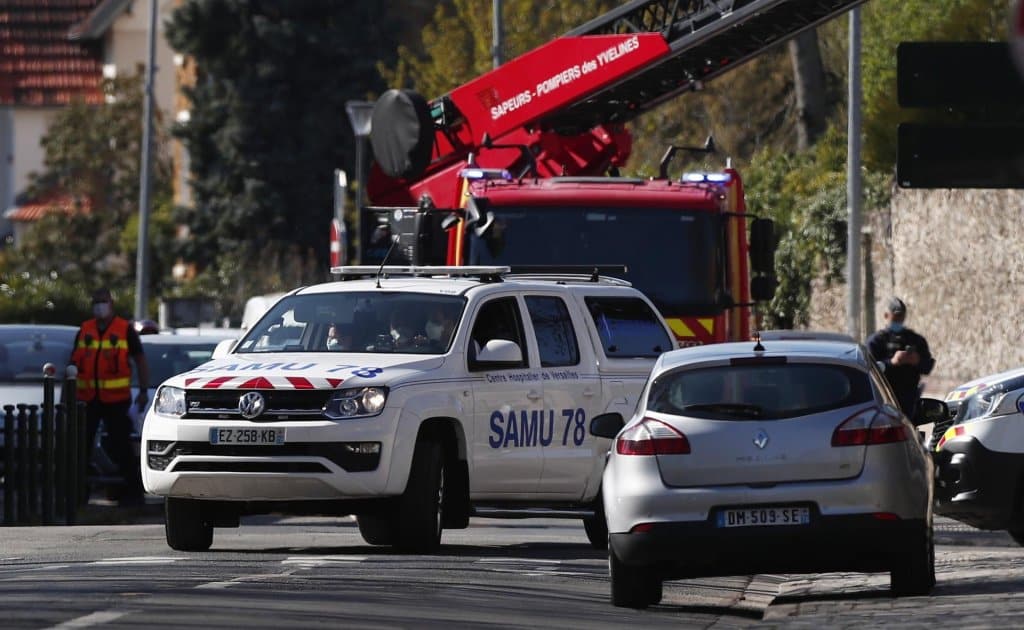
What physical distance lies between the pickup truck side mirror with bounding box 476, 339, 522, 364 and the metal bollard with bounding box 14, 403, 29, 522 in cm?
566

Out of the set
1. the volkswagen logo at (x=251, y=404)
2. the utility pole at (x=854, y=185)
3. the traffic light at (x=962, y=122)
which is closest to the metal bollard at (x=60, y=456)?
the volkswagen logo at (x=251, y=404)

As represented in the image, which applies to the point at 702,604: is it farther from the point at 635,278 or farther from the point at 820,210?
the point at 820,210

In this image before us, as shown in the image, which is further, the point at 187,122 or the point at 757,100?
the point at 187,122

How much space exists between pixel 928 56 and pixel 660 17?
6326 mm

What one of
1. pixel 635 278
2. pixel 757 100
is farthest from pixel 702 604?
pixel 757 100

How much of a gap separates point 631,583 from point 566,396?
12.1ft

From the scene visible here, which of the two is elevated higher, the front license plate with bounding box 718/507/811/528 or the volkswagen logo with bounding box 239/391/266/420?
the volkswagen logo with bounding box 239/391/266/420

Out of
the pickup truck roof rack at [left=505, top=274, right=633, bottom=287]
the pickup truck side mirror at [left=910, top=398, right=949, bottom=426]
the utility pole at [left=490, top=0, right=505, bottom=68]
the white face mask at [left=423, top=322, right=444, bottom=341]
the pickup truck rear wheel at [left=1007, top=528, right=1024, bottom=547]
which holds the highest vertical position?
the utility pole at [left=490, top=0, right=505, bottom=68]

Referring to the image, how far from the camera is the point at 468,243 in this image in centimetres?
2088

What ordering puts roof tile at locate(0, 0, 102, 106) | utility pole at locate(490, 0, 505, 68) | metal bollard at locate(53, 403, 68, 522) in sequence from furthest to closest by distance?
roof tile at locate(0, 0, 102, 106)
utility pole at locate(490, 0, 505, 68)
metal bollard at locate(53, 403, 68, 522)

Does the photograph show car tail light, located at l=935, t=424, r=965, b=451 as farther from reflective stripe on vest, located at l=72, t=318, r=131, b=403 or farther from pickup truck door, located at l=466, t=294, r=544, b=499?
reflective stripe on vest, located at l=72, t=318, r=131, b=403

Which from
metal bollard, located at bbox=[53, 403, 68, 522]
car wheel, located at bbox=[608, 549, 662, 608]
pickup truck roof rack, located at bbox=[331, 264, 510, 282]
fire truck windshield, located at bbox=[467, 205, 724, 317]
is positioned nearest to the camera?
car wheel, located at bbox=[608, 549, 662, 608]

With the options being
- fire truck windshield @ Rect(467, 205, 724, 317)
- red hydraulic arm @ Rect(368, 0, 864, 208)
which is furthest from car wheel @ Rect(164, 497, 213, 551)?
red hydraulic arm @ Rect(368, 0, 864, 208)

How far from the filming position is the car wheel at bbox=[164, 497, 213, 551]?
15711 millimetres
